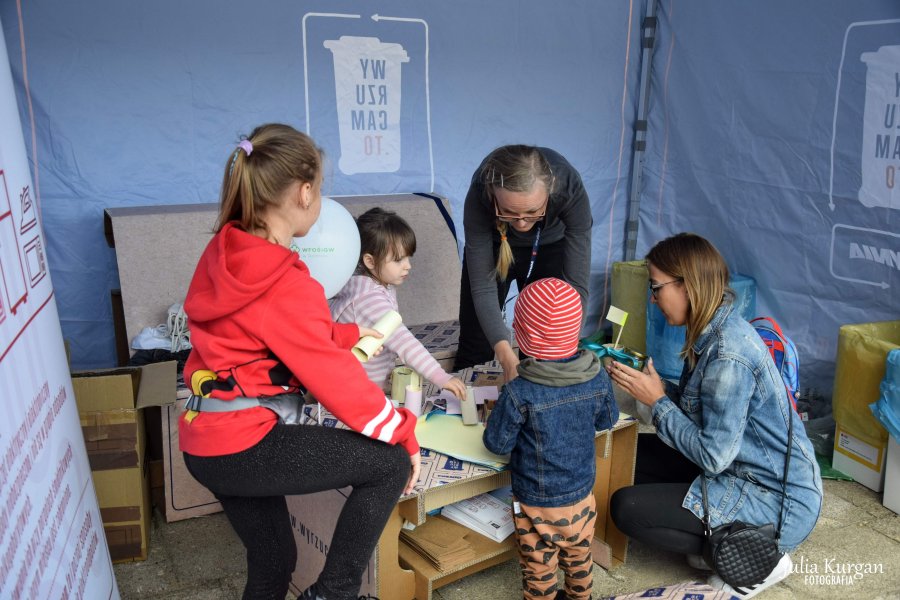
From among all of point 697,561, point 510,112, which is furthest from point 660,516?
point 510,112

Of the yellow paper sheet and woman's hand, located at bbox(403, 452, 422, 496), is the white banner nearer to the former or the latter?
woman's hand, located at bbox(403, 452, 422, 496)

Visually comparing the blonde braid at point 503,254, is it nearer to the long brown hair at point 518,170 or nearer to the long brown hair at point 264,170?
the long brown hair at point 518,170

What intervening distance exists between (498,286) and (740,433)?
50.6 inches

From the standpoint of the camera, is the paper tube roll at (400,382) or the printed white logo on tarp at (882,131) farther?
the printed white logo on tarp at (882,131)

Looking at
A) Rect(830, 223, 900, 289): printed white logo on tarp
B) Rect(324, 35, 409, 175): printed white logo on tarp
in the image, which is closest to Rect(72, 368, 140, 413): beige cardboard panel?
Rect(324, 35, 409, 175): printed white logo on tarp

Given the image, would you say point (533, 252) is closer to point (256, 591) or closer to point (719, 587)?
point (719, 587)

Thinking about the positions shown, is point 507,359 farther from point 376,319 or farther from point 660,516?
point 660,516

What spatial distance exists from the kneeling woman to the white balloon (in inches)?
36.4

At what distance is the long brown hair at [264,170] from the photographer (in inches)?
60.7

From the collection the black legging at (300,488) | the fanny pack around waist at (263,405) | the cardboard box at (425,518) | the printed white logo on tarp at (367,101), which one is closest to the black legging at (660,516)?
the cardboard box at (425,518)

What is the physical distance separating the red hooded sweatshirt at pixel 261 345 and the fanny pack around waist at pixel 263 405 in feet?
0.04

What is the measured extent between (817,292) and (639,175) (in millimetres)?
1354

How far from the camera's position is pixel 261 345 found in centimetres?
152

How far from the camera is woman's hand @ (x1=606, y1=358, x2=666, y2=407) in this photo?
235 centimetres
